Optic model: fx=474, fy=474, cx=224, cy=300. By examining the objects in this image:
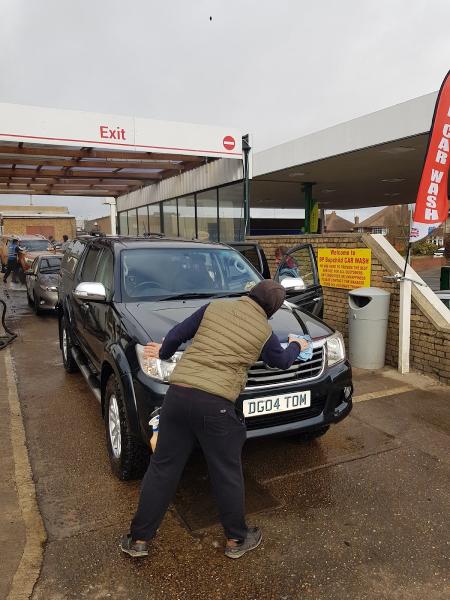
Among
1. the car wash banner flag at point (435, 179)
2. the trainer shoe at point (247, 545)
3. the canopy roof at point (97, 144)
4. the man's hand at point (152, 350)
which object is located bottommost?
the trainer shoe at point (247, 545)

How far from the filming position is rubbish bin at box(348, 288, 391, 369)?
6.31m

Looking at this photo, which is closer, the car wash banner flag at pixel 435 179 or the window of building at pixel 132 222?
the car wash banner flag at pixel 435 179

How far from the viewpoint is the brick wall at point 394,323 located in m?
5.84

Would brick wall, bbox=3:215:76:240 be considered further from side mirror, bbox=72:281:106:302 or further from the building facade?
side mirror, bbox=72:281:106:302

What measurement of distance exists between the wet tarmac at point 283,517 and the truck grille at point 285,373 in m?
0.43

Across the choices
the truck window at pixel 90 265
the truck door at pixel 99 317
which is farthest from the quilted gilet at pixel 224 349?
the truck window at pixel 90 265

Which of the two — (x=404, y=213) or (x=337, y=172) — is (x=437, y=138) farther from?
(x=404, y=213)

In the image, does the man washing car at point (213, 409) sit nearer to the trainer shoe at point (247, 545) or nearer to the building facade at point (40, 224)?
the trainer shoe at point (247, 545)

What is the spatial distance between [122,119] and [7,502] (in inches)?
363

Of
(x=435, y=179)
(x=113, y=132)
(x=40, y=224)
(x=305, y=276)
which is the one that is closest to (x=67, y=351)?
(x=305, y=276)

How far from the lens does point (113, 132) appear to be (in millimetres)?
10547

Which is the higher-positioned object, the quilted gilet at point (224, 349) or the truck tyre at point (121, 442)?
the quilted gilet at point (224, 349)

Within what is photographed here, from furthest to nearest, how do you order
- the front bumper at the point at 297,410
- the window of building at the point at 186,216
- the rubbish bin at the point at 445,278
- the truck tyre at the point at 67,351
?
1. the window of building at the point at 186,216
2. the rubbish bin at the point at 445,278
3. the truck tyre at the point at 67,351
4. the front bumper at the point at 297,410

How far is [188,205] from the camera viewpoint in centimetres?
1645
